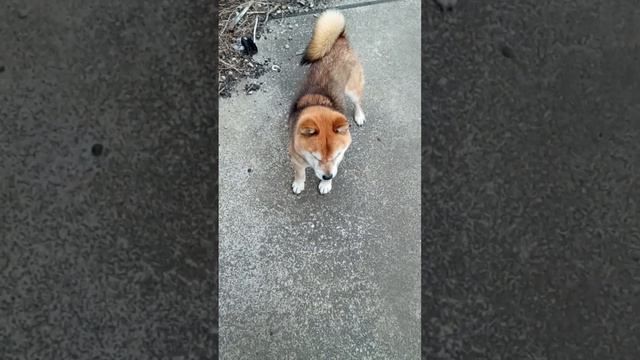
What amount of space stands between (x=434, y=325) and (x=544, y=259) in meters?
0.54

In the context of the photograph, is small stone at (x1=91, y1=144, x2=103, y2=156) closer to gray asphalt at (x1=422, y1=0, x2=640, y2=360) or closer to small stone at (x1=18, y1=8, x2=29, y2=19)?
small stone at (x1=18, y1=8, x2=29, y2=19)

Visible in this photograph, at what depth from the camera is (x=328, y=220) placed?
2.83 meters

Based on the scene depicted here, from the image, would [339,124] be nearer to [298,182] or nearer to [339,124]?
[339,124]

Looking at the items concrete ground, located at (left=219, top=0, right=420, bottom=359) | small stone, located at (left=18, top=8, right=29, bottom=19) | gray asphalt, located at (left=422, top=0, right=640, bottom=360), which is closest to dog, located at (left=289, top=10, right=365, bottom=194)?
concrete ground, located at (left=219, top=0, right=420, bottom=359)

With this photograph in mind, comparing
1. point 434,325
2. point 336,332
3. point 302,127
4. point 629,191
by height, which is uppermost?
point 302,127

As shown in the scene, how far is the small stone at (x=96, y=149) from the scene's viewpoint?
250cm

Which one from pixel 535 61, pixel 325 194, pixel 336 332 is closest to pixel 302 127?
pixel 325 194

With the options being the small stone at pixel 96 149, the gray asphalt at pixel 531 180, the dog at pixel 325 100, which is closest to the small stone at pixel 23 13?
the small stone at pixel 96 149

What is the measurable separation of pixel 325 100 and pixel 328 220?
61 centimetres

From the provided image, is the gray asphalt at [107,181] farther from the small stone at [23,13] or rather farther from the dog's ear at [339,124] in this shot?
the dog's ear at [339,124]

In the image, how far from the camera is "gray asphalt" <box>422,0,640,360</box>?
7.73ft

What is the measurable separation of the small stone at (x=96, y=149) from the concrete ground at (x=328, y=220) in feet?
2.05

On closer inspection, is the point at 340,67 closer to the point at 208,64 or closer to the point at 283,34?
the point at 283,34

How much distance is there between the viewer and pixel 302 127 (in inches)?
103
